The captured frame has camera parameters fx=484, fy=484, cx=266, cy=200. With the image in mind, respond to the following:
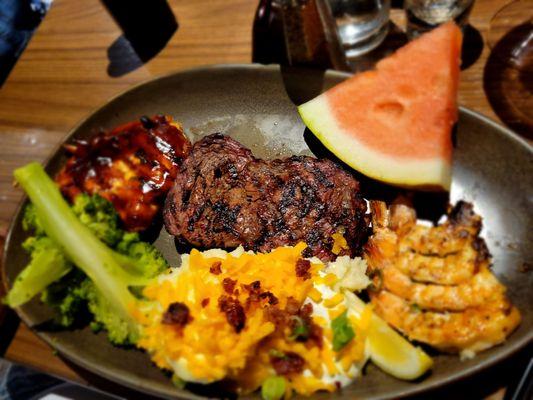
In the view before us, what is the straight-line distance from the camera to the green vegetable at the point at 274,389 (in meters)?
2.04

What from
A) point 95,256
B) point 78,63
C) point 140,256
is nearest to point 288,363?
point 140,256

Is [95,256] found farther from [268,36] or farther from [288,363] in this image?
[268,36]

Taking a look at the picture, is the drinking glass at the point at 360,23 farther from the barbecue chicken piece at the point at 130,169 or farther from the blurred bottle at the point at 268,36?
the barbecue chicken piece at the point at 130,169

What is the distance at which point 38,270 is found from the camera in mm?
2318

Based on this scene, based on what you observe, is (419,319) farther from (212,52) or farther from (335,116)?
(212,52)

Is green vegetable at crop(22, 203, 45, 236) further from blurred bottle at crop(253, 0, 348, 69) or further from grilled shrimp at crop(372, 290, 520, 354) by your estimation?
grilled shrimp at crop(372, 290, 520, 354)

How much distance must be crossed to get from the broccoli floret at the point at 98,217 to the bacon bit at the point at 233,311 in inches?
28.8

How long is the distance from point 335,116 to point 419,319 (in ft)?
3.68

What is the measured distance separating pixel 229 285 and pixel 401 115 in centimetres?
124

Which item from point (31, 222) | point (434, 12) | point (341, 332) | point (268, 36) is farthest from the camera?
point (268, 36)

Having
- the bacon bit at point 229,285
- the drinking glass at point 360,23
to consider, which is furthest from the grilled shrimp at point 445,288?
the drinking glass at point 360,23

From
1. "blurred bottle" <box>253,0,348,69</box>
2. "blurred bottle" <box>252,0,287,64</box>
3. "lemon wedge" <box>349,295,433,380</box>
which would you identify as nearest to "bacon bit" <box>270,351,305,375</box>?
"lemon wedge" <box>349,295,433,380</box>

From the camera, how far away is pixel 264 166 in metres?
2.55

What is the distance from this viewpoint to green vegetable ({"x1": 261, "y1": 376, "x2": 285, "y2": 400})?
6.71 feet
